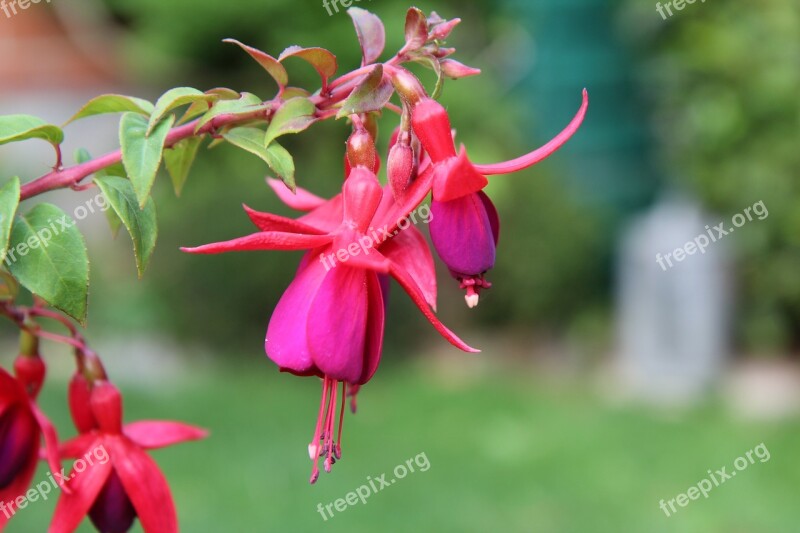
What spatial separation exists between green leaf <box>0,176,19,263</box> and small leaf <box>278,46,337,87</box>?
162mm

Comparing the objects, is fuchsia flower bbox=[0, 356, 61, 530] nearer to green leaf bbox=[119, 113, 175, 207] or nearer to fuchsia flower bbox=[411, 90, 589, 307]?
green leaf bbox=[119, 113, 175, 207]

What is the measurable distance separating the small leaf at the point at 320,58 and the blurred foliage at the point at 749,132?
3591 mm

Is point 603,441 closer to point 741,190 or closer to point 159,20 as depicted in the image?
point 741,190

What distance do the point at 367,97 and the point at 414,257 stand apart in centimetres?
9

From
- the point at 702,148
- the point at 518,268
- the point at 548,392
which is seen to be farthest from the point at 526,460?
the point at 702,148

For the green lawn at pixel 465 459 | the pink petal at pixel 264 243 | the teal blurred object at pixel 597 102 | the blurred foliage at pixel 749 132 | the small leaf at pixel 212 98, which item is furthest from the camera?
the teal blurred object at pixel 597 102

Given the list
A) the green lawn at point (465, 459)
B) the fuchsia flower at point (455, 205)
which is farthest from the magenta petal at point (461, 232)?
the green lawn at point (465, 459)

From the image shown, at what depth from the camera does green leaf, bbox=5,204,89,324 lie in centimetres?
61

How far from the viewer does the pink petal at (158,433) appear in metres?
0.72

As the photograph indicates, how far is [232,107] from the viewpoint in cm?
59

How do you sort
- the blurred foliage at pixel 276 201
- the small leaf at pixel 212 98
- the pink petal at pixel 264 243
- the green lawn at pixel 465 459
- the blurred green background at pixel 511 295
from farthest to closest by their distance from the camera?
1. the blurred foliage at pixel 276 201
2. the blurred green background at pixel 511 295
3. the green lawn at pixel 465 459
4. the small leaf at pixel 212 98
5. the pink petal at pixel 264 243

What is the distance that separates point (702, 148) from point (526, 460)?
169 centimetres

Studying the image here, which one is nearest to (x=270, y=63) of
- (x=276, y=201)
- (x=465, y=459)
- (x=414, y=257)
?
(x=414, y=257)

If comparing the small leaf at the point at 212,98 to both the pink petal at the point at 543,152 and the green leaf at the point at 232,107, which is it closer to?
the green leaf at the point at 232,107
